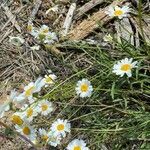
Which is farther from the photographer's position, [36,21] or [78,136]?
[36,21]

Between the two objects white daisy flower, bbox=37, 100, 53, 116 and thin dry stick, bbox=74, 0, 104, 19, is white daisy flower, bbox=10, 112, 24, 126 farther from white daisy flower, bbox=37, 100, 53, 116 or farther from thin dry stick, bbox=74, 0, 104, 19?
thin dry stick, bbox=74, 0, 104, 19

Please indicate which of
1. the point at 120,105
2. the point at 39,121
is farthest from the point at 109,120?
the point at 39,121

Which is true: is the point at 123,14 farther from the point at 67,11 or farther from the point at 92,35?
the point at 67,11

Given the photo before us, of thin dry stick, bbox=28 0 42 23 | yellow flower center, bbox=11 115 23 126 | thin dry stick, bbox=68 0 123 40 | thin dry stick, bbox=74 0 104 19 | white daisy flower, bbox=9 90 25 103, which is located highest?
white daisy flower, bbox=9 90 25 103

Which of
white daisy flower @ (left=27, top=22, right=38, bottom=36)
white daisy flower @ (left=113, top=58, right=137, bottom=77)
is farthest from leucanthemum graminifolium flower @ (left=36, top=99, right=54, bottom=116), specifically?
white daisy flower @ (left=27, top=22, right=38, bottom=36)

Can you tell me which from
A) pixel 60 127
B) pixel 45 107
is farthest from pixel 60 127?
pixel 45 107

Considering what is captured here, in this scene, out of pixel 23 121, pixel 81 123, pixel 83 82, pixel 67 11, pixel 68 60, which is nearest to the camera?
pixel 23 121
